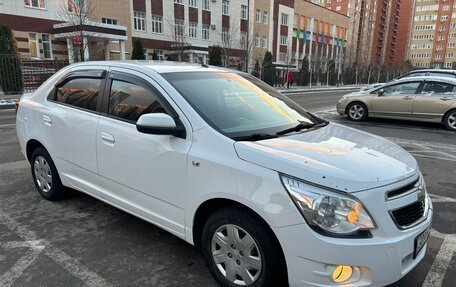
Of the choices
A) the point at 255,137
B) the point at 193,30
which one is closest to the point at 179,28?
the point at 193,30

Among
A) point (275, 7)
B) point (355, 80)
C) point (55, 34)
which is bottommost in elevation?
point (355, 80)

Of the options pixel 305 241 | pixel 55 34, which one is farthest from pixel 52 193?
pixel 55 34

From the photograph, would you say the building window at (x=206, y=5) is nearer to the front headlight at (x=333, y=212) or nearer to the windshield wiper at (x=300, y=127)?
the windshield wiper at (x=300, y=127)

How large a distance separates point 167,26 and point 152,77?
4006cm

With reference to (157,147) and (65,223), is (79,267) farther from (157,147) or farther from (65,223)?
(157,147)

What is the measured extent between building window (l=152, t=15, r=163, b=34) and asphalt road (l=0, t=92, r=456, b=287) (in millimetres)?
37067

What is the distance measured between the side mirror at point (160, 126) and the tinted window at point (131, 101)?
0.26 meters

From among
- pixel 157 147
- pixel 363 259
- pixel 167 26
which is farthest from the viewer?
pixel 167 26

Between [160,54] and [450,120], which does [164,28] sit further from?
[450,120]

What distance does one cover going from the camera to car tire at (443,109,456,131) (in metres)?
10.5

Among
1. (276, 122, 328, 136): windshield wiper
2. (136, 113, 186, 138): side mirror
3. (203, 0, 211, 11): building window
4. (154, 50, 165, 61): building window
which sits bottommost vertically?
(276, 122, 328, 136): windshield wiper

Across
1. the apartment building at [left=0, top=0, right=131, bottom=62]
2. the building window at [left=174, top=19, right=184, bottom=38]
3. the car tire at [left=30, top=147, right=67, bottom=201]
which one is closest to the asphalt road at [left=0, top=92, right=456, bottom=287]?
the car tire at [left=30, top=147, right=67, bottom=201]

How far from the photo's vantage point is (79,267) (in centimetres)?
306

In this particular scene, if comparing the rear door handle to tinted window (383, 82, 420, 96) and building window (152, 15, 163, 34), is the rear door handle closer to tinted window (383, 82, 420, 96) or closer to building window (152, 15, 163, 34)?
tinted window (383, 82, 420, 96)
